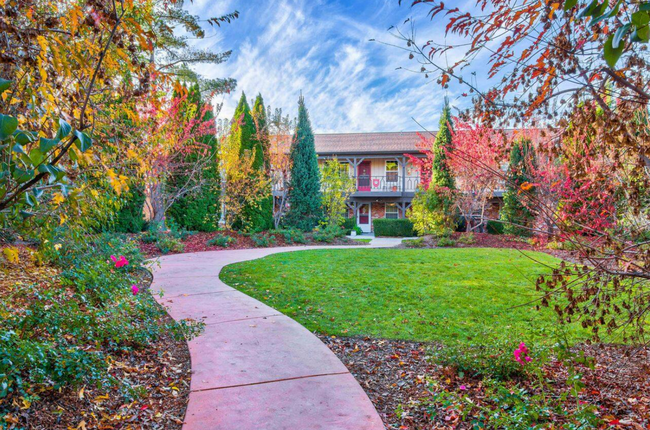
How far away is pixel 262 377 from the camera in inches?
113

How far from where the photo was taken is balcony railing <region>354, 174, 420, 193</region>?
22.2m

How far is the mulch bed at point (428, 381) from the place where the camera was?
2.37m

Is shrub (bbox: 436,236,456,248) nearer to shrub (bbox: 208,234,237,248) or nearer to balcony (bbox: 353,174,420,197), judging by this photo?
shrub (bbox: 208,234,237,248)

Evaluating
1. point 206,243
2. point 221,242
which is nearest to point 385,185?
point 221,242

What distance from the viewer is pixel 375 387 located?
2.92 metres

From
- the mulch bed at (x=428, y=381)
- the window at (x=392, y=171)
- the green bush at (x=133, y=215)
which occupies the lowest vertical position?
the mulch bed at (x=428, y=381)

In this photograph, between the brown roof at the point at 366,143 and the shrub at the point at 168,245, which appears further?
the brown roof at the point at 366,143

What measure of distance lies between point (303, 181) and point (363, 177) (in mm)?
8272

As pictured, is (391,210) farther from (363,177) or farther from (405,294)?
(405,294)

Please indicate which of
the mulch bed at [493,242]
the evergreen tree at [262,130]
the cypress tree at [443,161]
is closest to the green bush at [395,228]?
the cypress tree at [443,161]

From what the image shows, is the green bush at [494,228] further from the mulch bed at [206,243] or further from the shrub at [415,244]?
the mulch bed at [206,243]

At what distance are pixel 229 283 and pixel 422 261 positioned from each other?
413 cm

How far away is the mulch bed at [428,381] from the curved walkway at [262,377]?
180mm

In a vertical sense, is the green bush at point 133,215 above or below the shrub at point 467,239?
above
